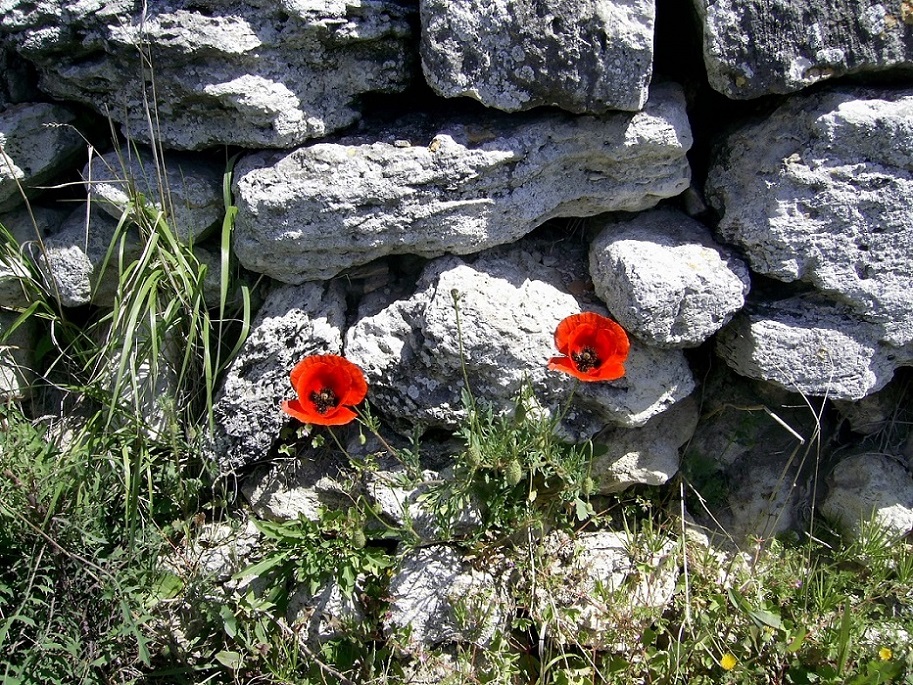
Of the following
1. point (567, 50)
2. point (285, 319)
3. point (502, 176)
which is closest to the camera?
point (567, 50)

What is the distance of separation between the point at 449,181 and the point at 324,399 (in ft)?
2.76

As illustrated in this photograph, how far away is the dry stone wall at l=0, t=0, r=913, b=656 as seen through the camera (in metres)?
2.60

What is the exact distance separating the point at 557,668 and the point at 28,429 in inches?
77.9

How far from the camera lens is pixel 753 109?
2.88m

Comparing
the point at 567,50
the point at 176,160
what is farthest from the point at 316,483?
the point at 567,50

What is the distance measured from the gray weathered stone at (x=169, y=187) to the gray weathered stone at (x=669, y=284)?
4.74 feet

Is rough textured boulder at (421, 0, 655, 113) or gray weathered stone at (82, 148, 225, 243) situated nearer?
rough textured boulder at (421, 0, 655, 113)

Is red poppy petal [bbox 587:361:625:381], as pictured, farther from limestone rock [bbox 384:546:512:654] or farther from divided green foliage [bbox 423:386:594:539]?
limestone rock [bbox 384:546:512:654]

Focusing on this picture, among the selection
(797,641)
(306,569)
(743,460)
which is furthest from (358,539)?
(743,460)

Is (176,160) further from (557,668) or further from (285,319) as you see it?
(557,668)

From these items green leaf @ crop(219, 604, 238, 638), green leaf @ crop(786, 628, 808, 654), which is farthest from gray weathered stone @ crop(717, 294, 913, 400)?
green leaf @ crop(219, 604, 238, 638)

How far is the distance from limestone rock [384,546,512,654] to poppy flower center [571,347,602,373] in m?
0.84

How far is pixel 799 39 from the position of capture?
2525 mm

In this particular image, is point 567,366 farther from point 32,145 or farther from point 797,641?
point 32,145
